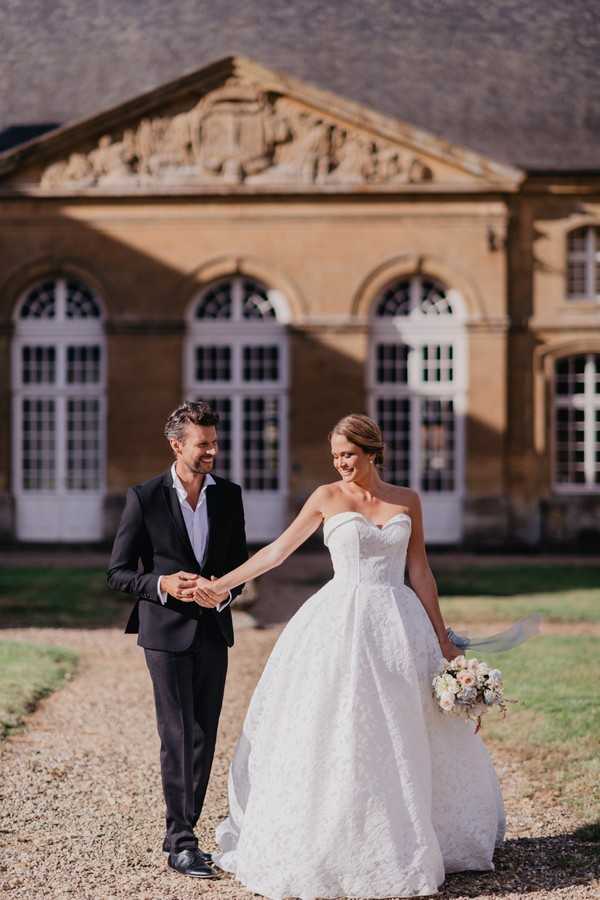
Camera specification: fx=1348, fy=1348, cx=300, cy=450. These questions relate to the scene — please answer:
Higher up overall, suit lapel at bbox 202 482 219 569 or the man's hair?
the man's hair

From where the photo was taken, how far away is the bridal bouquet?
464 cm

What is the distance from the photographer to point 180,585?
4793 millimetres

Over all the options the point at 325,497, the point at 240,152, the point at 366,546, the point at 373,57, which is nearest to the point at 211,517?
the point at 325,497

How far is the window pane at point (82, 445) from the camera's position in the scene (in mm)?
21086

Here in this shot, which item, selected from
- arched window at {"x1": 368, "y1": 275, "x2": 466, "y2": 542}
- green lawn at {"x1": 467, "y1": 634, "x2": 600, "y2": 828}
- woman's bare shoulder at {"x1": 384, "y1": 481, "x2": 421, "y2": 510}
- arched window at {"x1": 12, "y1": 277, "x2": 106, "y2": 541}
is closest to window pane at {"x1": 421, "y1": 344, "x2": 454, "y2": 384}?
arched window at {"x1": 368, "y1": 275, "x2": 466, "y2": 542}

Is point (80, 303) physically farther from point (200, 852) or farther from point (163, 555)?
point (200, 852)

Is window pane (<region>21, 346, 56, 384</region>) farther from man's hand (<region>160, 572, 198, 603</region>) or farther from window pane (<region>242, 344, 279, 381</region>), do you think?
man's hand (<region>160, 572, 198, 603</region>)

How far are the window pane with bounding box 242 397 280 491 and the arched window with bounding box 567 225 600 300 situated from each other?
16.5 ft

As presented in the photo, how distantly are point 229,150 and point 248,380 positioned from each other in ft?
11.6

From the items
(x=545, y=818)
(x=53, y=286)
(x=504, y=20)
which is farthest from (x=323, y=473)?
(x=545, y=818)

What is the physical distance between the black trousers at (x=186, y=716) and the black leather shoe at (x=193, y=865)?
3cm

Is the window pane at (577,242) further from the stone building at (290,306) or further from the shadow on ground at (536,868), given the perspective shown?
the shadow on ground at (536,868)

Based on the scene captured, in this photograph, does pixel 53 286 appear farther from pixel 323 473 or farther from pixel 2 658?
pixel 2 658

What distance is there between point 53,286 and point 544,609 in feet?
35.8
